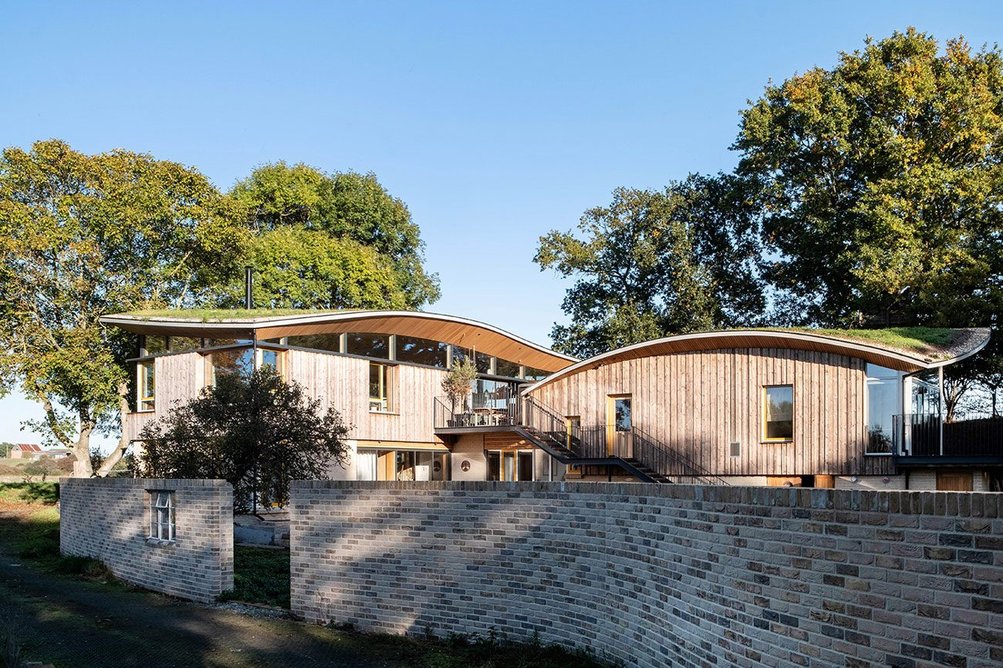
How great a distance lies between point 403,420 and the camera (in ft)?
104

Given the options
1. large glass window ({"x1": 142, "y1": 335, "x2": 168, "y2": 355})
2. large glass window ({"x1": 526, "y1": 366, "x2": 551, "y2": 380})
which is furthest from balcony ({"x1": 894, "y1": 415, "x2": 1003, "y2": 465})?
large glass window ({"x1": 142, "y1": 335, "x2": 168, "y2": 355})

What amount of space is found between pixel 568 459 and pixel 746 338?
6679 mm

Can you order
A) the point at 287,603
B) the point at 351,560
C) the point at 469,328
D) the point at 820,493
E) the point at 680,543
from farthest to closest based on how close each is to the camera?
the point at 469,328, the point at 287,603, the point at 351,560, the point at 680,543, the point at 820,493

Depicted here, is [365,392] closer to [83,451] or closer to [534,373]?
[534,373]

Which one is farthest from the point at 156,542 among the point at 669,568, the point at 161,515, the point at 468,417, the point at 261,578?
the point at 468,417

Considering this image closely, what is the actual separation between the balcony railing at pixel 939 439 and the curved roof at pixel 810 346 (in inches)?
53.9

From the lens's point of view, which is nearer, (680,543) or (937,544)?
(937,544)

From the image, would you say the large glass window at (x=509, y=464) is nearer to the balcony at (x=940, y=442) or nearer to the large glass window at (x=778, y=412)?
the large glass window at (x=778, y=412)

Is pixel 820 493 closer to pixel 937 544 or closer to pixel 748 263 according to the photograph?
pixel 937 544

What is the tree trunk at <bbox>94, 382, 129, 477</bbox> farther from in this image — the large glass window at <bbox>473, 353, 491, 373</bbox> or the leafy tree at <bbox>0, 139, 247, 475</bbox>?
the large glass window at <bbox>473, 353, 491, 373</bbox>

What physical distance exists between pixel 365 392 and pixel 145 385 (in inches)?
281

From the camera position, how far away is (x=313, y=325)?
28.5 m

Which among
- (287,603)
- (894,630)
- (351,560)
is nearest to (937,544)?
(894,630)

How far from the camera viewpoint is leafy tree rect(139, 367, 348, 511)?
61.5 ft
